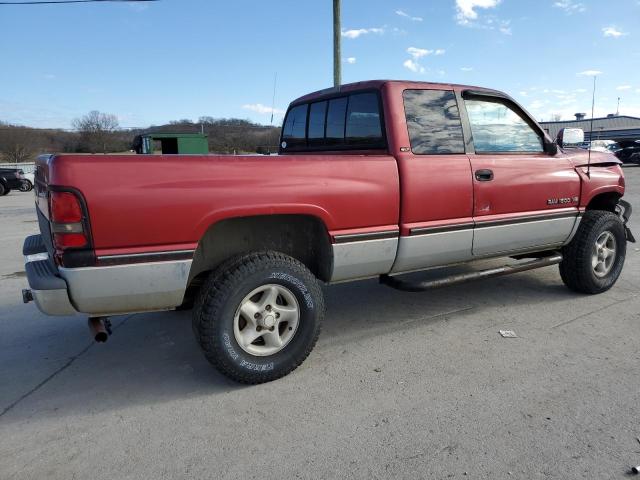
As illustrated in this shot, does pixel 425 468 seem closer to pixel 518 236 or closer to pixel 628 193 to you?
pixel 518 236

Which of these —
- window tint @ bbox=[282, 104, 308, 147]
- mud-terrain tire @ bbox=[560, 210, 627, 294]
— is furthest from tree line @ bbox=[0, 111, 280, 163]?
mud-terrain tire @ bbox=[560, 210, 627, 294]

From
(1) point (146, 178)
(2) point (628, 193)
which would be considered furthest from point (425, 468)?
(2) point (628, 193)

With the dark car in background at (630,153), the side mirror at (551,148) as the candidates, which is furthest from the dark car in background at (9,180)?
the dark car in background at (630,153)

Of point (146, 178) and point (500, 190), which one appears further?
point (500, 190)

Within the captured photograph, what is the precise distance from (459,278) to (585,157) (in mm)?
1879

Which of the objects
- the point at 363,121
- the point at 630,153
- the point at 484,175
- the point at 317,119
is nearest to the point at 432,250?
the point at 484,175

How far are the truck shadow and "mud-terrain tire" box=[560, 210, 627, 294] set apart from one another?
9.0 inches

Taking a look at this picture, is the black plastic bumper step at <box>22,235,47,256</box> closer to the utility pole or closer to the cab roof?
the cab roof

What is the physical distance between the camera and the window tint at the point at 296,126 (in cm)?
455

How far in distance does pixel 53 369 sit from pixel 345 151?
2.70 meters

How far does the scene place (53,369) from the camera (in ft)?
10.9

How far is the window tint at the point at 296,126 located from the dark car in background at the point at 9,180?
1851 cm

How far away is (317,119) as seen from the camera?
4324 mm

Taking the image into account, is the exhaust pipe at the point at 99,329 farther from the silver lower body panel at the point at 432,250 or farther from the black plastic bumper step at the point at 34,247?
the silver lower body panel at the point at 432,250
